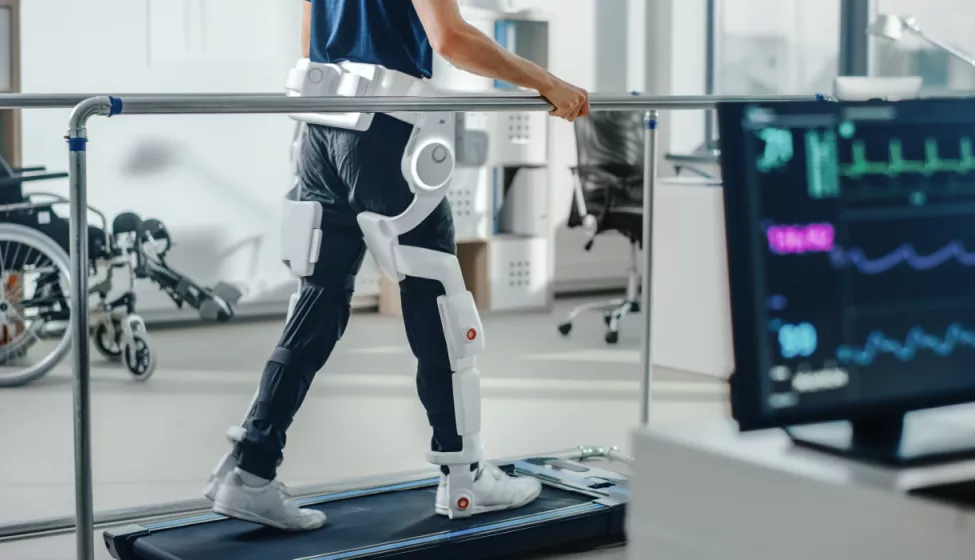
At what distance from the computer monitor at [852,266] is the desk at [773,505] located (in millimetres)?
36

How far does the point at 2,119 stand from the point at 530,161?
2.45 meters

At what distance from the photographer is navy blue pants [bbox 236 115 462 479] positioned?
2537 mm

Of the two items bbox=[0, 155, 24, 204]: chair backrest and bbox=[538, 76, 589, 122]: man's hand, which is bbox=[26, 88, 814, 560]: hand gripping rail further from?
bbox=[0, 155, 24, 204]: chair backrest

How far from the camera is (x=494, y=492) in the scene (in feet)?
9.02

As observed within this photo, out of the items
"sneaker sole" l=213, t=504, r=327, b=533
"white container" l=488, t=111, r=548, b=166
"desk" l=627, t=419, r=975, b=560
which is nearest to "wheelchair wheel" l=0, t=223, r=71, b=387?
"sneaker sole" l=213, t=504, r=327, b=533

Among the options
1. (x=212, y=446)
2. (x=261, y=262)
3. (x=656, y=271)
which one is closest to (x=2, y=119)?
(x=261, y=262)

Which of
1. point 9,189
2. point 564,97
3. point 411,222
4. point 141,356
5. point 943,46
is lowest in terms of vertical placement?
point 141,356

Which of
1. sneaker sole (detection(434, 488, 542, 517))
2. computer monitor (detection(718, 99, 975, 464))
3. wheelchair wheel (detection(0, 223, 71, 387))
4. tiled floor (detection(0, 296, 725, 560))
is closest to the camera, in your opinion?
computer monitor (detection(718, 99, 975, 464))

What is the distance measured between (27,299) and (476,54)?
9.27ft

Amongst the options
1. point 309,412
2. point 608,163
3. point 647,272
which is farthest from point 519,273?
point 647,272

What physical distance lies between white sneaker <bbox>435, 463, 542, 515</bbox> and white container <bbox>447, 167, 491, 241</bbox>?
3440 mm

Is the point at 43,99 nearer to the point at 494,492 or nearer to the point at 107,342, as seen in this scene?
the point at 494,492

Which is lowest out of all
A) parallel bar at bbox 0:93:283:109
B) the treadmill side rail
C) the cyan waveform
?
the treadmill side rail

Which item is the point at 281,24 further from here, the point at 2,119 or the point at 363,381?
the point at 363,381
